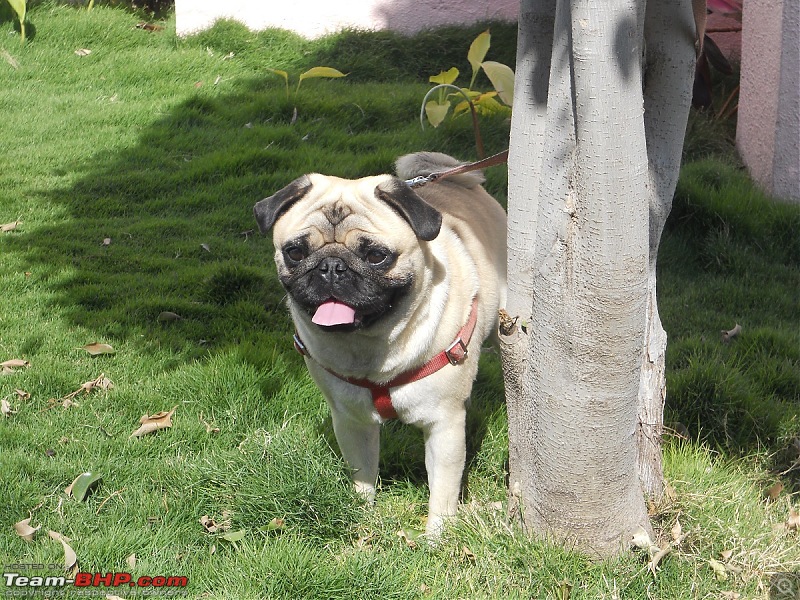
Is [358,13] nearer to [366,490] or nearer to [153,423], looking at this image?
[153,423]

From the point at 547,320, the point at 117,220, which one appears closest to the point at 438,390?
the point at 547,320

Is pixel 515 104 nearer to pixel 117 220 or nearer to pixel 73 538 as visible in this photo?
pixel 73 538

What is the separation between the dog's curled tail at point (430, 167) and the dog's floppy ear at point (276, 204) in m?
0.95

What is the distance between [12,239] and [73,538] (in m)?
3.41

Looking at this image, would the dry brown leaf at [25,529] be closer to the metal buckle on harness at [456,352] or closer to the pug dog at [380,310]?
the pug dog at [380,310]

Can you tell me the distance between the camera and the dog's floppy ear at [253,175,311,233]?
11.0 feet

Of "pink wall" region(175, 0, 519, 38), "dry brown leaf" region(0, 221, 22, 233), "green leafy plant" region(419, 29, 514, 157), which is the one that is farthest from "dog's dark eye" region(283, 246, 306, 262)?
"pink wall" region(175, 0, 519, 38)

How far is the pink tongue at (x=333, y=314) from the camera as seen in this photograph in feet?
10.1

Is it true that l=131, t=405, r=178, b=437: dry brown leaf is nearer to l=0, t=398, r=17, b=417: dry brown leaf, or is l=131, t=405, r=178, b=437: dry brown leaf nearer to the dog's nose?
l=0, t=398, r=17, b=417: dry brown leaf

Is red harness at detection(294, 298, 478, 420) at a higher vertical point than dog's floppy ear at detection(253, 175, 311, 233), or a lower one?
lower

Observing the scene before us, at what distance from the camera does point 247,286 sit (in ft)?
17.6

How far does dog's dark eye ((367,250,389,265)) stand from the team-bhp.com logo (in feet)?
4.52

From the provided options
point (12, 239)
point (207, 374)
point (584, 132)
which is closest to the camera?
point (584, 132)

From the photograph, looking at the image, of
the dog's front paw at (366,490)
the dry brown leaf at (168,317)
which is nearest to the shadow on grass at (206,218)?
the dry brown leaf at (168,317)
